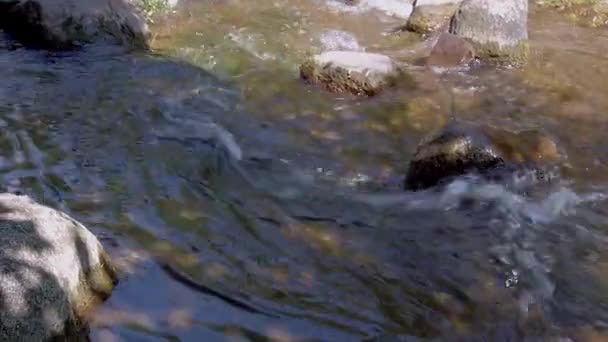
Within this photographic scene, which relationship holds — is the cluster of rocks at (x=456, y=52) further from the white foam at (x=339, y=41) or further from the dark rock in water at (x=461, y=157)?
the dark rock in water at (x=461, y=157)

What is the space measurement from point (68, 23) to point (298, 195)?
4.43 meters

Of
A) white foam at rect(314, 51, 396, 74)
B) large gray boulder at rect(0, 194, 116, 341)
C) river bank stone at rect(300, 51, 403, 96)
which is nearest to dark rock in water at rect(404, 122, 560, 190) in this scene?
river bank stone at rect(300, 51, 403, 96)

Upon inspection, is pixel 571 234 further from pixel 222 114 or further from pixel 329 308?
pixel 222 114

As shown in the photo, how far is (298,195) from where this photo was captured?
5.18 metres

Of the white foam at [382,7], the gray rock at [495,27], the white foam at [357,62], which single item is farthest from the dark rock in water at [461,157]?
the white foam at [382,7]

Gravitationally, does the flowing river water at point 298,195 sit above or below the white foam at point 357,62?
below

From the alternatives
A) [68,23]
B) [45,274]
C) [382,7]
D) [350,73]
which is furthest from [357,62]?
[45,274]

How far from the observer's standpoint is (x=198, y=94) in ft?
22.9

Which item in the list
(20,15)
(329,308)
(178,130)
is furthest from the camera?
(20,15)

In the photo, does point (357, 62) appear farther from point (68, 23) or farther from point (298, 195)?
point (68, 23)

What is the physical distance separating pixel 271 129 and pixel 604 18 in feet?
20.3

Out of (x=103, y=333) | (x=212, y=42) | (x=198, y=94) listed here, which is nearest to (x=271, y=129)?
(x=198, y=94)

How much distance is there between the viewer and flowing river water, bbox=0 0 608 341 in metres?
3.84

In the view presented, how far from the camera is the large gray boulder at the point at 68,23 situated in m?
8.03
